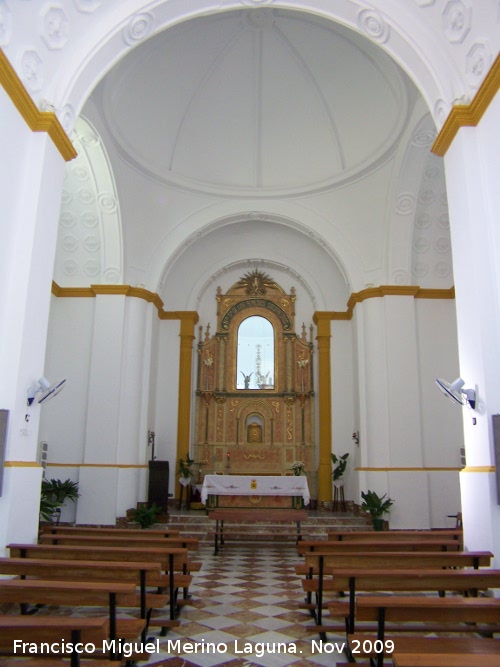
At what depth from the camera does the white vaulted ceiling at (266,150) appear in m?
10.9

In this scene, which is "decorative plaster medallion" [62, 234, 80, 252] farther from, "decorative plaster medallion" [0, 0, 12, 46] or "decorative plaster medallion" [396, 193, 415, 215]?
"decorative plaster medallion" [396, 193, 415, 215]

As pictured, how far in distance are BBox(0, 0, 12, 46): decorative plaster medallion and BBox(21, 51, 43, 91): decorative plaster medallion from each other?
1.16ft

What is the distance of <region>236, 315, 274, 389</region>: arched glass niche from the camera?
14.6 meters

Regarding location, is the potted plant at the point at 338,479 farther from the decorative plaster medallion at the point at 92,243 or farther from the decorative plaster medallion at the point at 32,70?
the decorative plaster medallion at the point at 32,70

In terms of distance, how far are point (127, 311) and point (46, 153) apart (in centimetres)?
606

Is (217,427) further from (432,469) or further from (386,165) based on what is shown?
(386,165)

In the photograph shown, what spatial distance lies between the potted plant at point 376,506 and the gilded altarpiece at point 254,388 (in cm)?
297

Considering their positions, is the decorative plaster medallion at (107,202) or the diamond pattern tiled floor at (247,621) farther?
the decorative plaster medallion at (107,202)

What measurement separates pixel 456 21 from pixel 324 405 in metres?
9.29

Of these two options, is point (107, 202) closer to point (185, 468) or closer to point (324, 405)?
point (185, 468)

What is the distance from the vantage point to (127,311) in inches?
483

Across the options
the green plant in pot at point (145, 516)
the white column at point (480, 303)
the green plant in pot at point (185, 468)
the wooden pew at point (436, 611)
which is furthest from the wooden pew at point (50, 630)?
the green plant in pot at point (185, 468)

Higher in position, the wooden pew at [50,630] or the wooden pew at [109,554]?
the wooden pew at [109,554]

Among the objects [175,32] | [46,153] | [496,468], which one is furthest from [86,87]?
[496,468]
